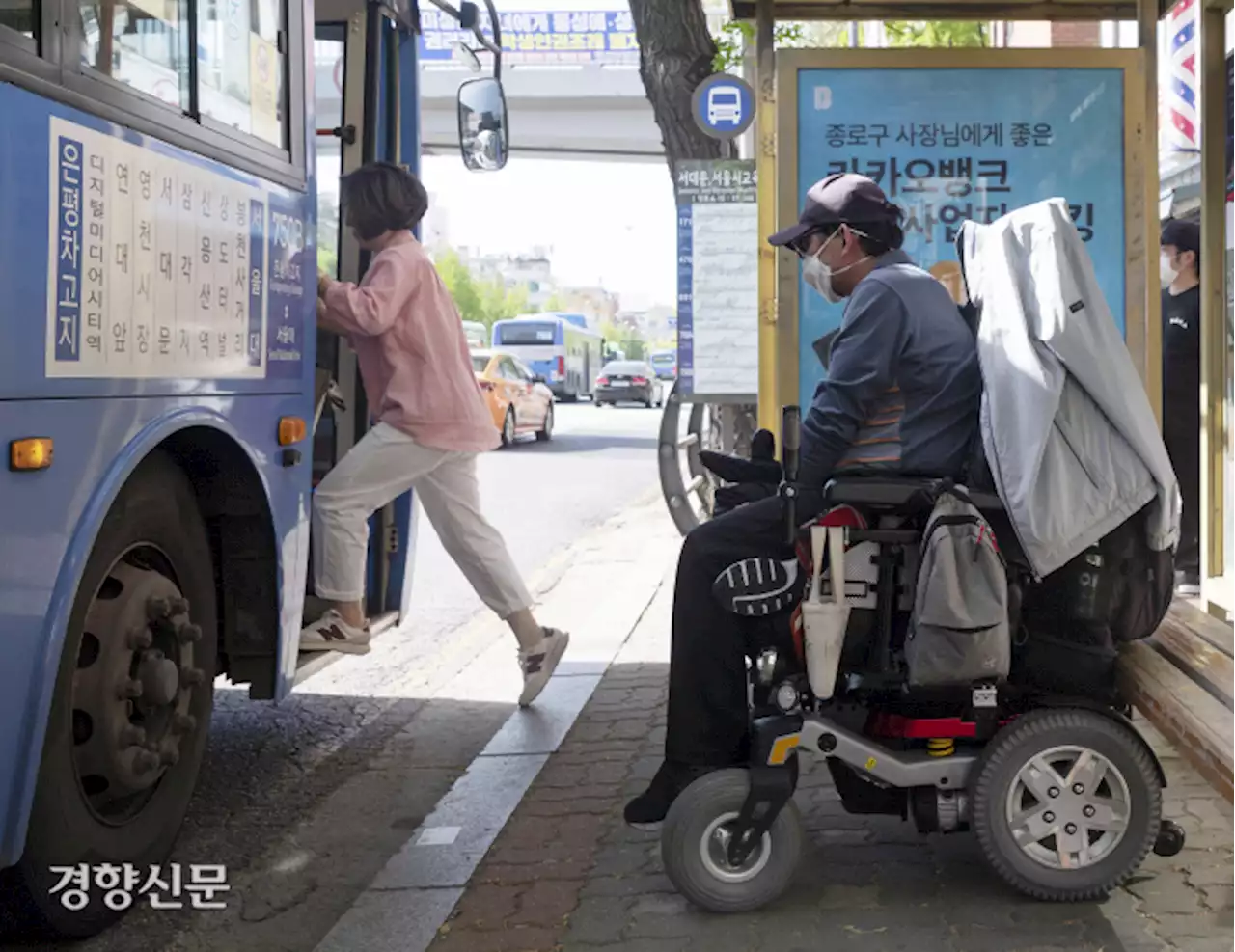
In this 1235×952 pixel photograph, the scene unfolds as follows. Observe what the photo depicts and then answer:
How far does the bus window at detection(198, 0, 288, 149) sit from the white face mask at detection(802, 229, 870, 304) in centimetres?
159

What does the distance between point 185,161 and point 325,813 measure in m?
2.15

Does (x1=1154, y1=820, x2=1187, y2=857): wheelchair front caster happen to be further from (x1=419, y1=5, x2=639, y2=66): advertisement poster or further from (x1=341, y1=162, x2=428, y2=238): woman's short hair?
(x1=419, y1=5, x2=639, y2=66): advertisement poster

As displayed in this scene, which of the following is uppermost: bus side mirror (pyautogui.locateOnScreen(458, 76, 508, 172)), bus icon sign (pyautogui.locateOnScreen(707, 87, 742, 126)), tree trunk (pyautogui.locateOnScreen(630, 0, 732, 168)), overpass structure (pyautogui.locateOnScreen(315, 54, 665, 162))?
overpass structure (pyautogui.locateOnScreen(315, 54, 665, 162))

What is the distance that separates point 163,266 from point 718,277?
4171 millimetres

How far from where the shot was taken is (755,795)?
12.1ft

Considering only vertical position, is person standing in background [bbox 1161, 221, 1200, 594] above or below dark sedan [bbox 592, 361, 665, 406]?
below

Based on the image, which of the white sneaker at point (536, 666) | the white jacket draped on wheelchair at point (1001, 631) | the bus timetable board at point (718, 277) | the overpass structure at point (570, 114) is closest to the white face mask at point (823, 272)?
the white jacket draped on wheelchair at point (1001, 631)

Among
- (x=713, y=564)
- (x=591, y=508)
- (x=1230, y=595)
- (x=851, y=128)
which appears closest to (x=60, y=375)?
(x=713, y=564)

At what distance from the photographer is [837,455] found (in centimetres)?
396

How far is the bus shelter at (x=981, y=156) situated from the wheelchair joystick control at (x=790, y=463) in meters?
2.35

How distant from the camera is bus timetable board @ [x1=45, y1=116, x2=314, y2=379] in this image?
321cm

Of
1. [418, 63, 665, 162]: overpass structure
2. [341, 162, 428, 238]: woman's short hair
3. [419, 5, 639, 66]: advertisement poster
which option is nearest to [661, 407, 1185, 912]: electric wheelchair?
[341, 162, 428, 238]: woman's short hair

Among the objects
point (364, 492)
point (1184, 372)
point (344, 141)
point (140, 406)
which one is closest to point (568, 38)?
point (1184, 372)

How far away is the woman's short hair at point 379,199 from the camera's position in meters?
5.57
